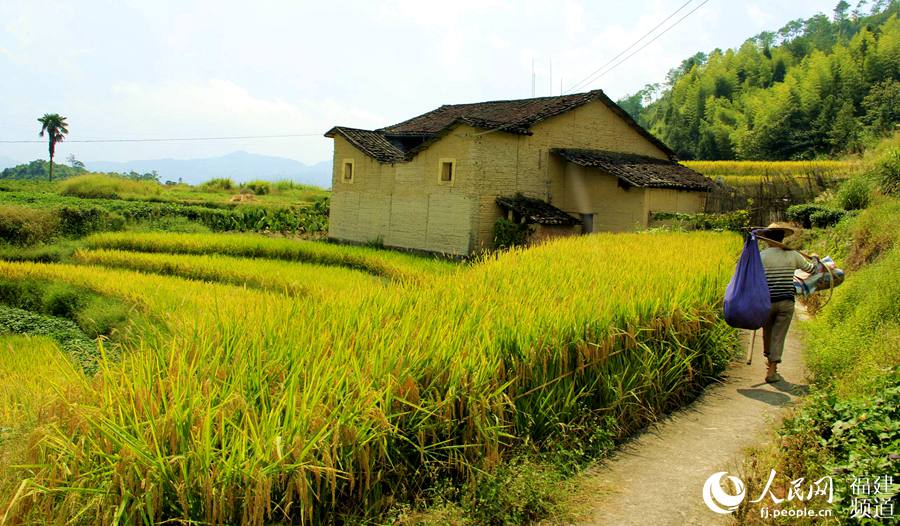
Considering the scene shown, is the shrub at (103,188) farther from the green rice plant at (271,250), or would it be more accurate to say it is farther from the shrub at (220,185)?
the green rice plant at (271,250)

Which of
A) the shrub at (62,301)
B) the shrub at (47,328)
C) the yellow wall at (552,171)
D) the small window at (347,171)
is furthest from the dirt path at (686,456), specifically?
the small window at (347,171)

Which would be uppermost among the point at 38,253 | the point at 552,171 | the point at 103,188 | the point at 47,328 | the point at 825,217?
the point at 552,171

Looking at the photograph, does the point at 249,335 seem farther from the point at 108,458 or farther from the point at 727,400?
the point at 727,400

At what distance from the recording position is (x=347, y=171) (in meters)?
25.8

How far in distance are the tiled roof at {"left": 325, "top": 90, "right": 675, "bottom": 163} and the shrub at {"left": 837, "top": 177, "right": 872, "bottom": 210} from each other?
8.23 m

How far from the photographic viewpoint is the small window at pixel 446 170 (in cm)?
2089

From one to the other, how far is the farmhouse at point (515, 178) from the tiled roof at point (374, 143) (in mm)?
73

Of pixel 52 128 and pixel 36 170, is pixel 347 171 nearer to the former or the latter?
pixel 52 128

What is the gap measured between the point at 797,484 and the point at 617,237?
10.6 metres

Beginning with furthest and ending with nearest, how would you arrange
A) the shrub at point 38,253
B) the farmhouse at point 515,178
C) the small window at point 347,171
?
1. the small window at point 347,171
2. the shrub at point 38,253
3. the farmhouse at point 515,178

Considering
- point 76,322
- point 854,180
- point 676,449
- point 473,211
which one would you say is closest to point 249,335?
point 676,449

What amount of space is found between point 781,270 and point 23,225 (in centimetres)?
2437

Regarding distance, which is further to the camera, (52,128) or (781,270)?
(52,128)

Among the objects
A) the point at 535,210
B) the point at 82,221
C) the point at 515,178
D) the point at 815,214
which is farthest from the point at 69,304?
the point at 815,214
